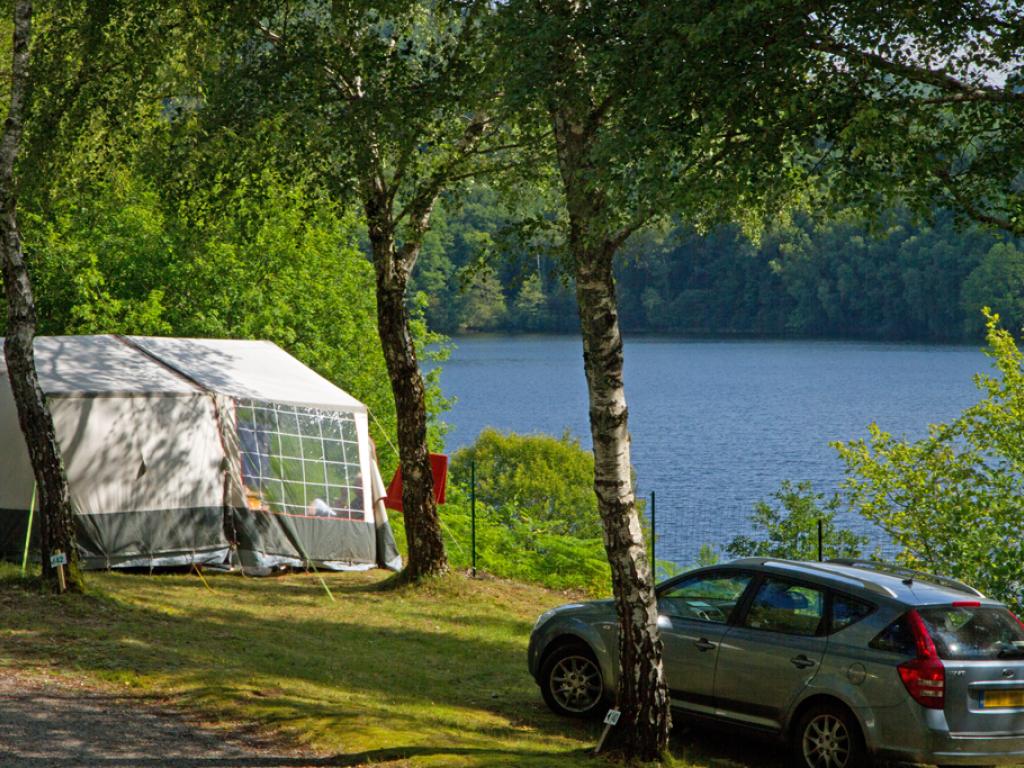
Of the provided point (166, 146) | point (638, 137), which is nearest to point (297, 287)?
point (166, 146)

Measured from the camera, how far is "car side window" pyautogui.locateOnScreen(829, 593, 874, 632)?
835 cm

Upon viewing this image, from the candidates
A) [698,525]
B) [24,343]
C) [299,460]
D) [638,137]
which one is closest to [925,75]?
[638,137]

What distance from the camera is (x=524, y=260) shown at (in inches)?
397

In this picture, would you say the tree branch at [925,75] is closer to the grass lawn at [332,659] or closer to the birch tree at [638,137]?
the birch tree at [638,137]

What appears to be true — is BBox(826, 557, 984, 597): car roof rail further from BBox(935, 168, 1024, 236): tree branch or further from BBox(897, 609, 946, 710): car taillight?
BBox(935, 168, 1024, 236): tree branch

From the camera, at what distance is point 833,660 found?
327 inches

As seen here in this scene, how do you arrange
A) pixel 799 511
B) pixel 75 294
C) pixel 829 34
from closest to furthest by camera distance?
pixel 829 34 → pixel 799 511 → pixel 75 294

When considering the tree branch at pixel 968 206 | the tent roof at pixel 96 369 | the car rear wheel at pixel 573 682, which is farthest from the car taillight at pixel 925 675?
the tent roof at pixel 96 369

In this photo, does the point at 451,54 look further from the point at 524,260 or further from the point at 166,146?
the point at 524,260

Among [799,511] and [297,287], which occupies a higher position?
[297,287]

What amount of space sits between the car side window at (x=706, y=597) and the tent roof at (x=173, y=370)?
26.5ft

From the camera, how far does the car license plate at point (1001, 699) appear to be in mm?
7887

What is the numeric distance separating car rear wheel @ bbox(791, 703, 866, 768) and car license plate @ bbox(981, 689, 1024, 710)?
2.75ft

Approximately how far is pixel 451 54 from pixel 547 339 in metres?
120
